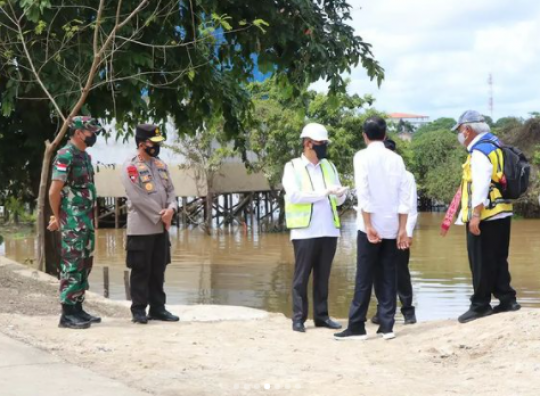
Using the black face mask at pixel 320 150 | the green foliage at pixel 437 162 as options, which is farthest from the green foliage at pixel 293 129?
the black face mask at pixel 320 150

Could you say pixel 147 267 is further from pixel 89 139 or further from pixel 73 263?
pixel 89 139

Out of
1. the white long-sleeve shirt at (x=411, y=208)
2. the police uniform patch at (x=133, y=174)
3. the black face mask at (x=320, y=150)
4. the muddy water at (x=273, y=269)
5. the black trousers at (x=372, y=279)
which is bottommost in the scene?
the muddy water at (x=273, y=269)

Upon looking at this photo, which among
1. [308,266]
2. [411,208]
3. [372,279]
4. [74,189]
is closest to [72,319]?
[74,189]

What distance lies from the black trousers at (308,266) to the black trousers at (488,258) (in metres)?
1.24

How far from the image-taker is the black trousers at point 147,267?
770 cm

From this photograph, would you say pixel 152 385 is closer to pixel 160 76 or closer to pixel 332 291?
pixel 160 76

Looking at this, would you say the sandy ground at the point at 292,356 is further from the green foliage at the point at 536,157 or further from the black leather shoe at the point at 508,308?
the green foliage at the point at 536,157

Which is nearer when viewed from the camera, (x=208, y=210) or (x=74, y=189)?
(x=74, y=189)

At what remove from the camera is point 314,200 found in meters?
7.40

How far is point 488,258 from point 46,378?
377 centimetres

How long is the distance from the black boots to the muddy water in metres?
7.24

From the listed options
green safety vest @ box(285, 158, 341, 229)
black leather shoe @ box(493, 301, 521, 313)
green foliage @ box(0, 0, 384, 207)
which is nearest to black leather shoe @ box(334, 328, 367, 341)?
green safety vest @ box(285, 158, 341, 229)

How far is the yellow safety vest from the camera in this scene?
711cm

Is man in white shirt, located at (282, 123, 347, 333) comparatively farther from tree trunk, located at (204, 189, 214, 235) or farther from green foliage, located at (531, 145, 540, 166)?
green foliage, located at (531, 145, 540, 166)
